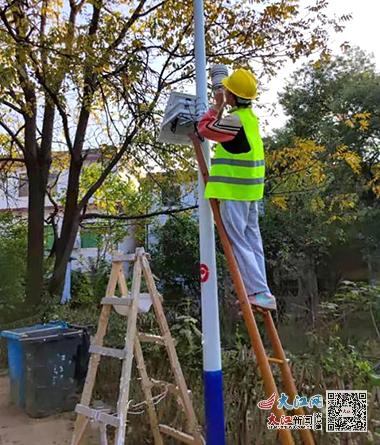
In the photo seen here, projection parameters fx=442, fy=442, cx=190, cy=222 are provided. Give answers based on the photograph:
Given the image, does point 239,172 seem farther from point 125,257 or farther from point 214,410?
point 214,410

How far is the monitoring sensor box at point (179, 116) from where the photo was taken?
2.22 metres

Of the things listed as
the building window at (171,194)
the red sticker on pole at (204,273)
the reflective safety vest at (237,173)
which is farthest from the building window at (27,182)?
the reflective safety vest at (237,173)

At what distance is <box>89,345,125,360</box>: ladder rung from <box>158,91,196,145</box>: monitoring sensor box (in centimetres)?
114

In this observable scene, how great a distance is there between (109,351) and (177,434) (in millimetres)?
591

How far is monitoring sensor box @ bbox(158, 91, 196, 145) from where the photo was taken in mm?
2225

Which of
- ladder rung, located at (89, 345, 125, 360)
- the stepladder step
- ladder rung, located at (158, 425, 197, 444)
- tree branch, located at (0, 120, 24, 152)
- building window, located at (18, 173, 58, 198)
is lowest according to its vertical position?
ladder rung, located at (158, 425, 197, 444)

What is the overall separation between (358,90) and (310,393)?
9.94 meters

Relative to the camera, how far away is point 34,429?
329cm

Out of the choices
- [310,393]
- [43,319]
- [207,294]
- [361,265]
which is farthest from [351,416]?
[361,265]

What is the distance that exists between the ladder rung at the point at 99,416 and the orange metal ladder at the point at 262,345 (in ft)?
2.42

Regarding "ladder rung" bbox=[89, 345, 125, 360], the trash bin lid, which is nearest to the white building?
the trash bin lid

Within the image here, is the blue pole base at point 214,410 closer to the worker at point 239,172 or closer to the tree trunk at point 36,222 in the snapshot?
the worker at point 239,172

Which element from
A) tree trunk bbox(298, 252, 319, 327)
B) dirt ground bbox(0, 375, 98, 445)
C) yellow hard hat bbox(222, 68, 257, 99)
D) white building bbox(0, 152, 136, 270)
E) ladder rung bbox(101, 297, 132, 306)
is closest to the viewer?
yellow hard hat bbox(222, 68, 257, 99)

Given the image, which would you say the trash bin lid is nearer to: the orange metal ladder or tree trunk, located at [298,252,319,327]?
the orange metal ladder
